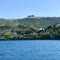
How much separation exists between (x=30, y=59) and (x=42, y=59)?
2657 mm

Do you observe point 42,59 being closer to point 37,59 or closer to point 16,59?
point 37,59

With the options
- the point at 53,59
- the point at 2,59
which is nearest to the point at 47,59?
the point at 53,59

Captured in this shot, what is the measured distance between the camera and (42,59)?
55219 millimetres

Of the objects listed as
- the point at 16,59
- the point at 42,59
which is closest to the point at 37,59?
the point at 42,59

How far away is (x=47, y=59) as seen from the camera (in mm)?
54344

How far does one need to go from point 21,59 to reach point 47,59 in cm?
586

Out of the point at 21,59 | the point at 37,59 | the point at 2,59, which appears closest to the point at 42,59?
the point at 37,59

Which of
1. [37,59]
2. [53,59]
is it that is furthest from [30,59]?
[53,59]

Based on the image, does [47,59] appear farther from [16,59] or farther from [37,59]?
[16,59]

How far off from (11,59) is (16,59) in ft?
4.49

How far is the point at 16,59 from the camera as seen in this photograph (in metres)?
55.9

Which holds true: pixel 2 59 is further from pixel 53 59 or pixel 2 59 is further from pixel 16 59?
pixel 53 59

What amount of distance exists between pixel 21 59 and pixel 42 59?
4.67 meters

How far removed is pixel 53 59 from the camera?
54562mm
